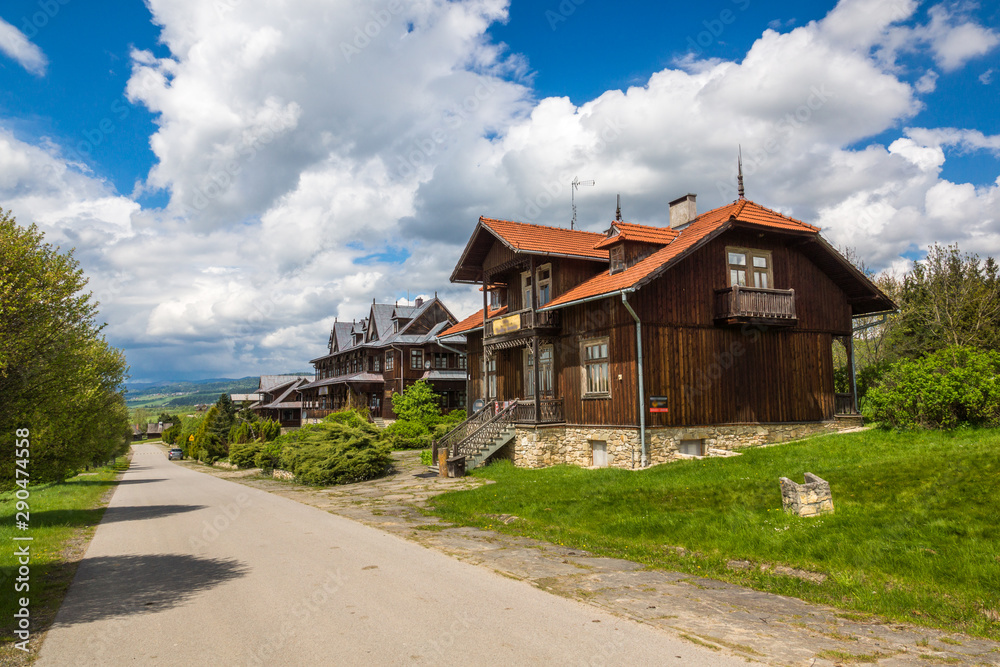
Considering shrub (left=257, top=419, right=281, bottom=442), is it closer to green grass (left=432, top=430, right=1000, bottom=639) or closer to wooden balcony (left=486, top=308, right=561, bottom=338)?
wooden balcony (left=486, top=308, right=561, bottom=338)

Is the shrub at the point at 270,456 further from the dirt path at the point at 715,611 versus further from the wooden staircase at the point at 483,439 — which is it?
the dirt path at the point at 715,611

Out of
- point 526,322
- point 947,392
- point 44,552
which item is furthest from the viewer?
point 526,322

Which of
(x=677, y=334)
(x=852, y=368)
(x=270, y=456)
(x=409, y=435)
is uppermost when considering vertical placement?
(x=677, y=334)

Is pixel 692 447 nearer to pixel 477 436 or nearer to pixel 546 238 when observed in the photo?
pixel 477 436

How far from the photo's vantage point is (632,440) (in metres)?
20.1

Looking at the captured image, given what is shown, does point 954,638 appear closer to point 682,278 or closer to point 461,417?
point 682,278

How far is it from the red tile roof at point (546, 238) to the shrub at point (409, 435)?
46.6 feet

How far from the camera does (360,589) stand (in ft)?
27.2

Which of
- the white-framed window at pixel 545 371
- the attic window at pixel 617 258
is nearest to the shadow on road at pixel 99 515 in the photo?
the white-framed window at pixel 545 371

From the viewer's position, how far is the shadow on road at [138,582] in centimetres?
778

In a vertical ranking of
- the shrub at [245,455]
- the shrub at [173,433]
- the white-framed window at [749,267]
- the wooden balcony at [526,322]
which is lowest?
the shrub at [173,433]

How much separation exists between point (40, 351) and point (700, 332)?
18.1 metres

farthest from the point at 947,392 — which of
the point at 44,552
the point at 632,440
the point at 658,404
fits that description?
the point at 44,552

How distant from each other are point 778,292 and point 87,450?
23.1 m
